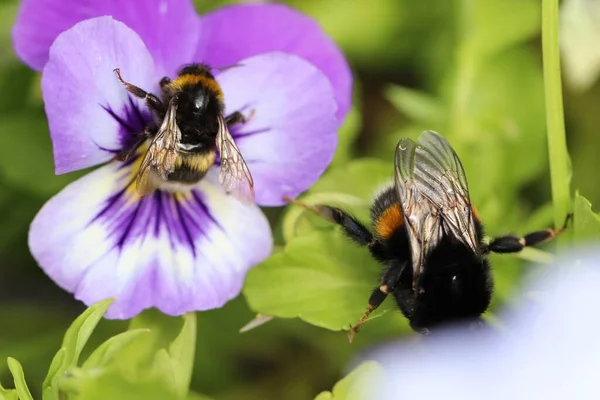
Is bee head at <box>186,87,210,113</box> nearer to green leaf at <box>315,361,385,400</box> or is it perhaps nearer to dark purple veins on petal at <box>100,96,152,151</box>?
dark purple veins on petal at <box>100,96,152,151</box>

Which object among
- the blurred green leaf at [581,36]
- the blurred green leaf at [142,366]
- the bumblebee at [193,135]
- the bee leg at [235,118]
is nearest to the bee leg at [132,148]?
the bumblebee at [193,135]

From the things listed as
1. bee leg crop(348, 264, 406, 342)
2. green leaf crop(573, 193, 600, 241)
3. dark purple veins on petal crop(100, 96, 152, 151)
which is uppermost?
dark purple veins on petal crop(100, 96, 152, 151)

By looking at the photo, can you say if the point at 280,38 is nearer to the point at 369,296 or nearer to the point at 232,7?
the point at 232,7

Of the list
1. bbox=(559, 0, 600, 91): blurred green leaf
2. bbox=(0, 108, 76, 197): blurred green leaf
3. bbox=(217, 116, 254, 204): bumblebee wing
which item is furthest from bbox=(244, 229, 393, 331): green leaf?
bbox=(559, 0, 600, 91): blurred green leaf

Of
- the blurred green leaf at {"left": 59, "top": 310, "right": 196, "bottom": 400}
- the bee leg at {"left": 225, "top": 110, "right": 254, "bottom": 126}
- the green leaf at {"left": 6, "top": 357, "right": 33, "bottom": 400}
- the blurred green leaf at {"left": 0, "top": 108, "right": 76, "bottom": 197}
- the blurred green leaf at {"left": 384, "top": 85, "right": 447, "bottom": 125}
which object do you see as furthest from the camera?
the blurred green leaf at {"left": 384, "top": 85, "right": 447, "bottom": 125}

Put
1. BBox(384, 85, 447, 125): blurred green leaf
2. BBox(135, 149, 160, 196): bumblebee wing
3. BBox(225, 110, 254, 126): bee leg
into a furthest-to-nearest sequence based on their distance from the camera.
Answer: BBox(384, 85, 447, 125): blurred green leaf → BBox(225, 110, 254, 126): bee leg → BBox(135, 149, 160, 196): bumblebee wing

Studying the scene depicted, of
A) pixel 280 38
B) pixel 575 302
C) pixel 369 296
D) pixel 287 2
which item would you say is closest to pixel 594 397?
pixel 575 302

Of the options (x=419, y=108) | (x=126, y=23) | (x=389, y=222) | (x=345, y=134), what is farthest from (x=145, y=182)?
(x=419, y=108)
